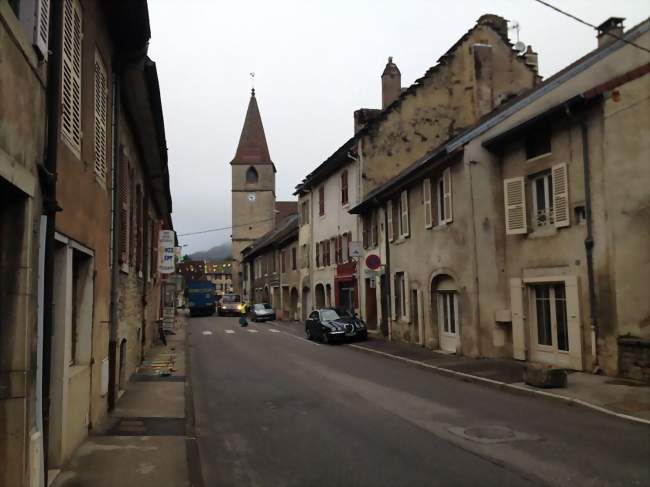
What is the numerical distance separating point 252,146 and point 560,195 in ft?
239

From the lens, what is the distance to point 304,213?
1594 inches

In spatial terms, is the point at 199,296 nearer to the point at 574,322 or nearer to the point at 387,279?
the point at 387,279

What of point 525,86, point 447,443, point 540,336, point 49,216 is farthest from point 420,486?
point 525,86

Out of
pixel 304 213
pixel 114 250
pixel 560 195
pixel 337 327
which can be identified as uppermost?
pixel 304 213

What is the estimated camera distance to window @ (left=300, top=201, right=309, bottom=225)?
3991cm

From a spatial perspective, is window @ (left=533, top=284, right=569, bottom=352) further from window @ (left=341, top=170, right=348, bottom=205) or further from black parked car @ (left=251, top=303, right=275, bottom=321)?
black parked car @ (left=251, top=303, right=275, bottom=321)

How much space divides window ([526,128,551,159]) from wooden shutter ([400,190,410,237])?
7.03 m

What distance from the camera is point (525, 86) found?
2662cm

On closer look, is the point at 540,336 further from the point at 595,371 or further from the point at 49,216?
the point at 49,216

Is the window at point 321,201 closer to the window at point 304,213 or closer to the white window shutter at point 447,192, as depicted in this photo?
the window at point 304,213

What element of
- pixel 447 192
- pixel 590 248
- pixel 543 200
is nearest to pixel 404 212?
pixel 447 192

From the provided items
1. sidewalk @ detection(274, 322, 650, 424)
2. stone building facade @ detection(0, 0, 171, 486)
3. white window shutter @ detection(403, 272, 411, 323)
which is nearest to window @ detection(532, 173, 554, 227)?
sidewalk @ detection(274, 322, 650, 424)

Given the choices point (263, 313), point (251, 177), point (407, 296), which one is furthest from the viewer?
point (251, 177)

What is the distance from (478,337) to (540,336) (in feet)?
6.67
